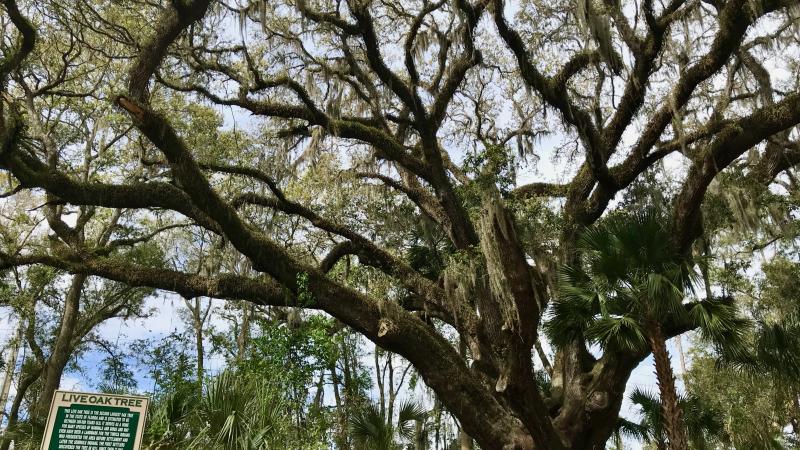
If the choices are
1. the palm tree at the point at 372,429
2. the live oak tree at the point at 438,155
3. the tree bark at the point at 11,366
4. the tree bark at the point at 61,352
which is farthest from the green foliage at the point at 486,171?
the tree bark at the point at 11,366

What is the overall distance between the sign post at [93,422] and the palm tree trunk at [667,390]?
5.62 m

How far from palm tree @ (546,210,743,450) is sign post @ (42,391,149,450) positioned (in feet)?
17.7

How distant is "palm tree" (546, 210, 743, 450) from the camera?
751cm

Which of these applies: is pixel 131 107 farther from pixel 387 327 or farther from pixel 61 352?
pixel 61 352

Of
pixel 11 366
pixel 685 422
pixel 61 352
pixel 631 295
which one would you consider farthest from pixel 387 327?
pixel 11 366

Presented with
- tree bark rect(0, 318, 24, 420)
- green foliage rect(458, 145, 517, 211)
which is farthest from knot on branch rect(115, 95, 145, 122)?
tree bark rect(0, 318, 24, 420)

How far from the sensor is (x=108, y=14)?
11188 millimetres

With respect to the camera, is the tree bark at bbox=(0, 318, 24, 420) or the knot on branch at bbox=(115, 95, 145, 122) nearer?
the knot on branch at bbox=(115, 95, 145, 122)

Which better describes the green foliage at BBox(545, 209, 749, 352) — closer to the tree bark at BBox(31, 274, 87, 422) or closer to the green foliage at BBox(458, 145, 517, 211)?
the green foliage at BBox(458, 145, 517, 211)

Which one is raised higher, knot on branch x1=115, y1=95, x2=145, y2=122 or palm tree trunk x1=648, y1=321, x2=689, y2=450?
knot on branch x1=115, y1=95, x2=145, y2=122

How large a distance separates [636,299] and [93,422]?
599 cm

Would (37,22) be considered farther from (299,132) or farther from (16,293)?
(16,293)

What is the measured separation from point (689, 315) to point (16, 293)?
567 inches

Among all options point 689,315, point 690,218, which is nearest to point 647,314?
point 689,315
